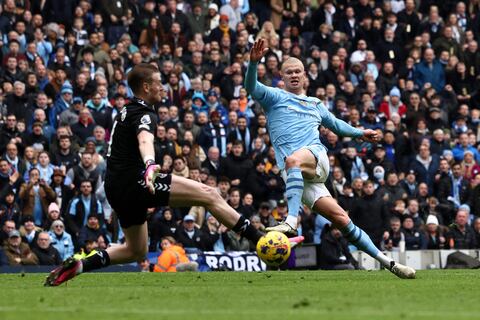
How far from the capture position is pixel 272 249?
1291cm

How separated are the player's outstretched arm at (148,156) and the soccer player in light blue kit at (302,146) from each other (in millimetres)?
2297

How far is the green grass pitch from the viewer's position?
9.58 m

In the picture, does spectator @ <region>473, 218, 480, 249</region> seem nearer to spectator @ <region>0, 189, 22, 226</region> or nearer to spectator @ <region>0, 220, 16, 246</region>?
spectator @ <region>0, 189, 22, 226</region>

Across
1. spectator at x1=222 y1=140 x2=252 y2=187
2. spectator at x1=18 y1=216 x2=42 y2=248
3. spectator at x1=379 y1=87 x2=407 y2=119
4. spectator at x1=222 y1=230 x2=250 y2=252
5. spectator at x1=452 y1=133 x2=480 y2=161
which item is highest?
→ spectator at x1=379 y1=87 x2=407 y2=119

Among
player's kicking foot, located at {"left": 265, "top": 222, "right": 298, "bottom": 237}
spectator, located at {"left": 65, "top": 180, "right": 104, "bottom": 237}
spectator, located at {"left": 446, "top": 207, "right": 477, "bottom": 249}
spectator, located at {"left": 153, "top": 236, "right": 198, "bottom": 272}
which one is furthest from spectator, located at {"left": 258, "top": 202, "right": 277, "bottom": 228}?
player's kicking foot, located at {"left": 265, "top": 222, "right": 298, "bottom": 237}

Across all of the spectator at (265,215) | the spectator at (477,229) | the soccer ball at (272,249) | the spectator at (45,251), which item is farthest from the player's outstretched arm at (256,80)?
the spectator at (477,229)

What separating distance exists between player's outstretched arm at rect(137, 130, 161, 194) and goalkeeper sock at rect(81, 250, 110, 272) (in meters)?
1.49

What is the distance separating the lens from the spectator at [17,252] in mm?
21266

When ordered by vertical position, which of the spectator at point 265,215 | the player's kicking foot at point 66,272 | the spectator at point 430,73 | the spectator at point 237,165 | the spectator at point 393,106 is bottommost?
the player's kicking foot at point 66,272

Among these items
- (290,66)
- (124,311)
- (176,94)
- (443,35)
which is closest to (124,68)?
(176,94)

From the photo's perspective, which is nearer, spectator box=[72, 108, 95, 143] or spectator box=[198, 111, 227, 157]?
spectator box=[72, 108, 95, 143]

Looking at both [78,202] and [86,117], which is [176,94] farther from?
[78,202]

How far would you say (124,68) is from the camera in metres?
26.5

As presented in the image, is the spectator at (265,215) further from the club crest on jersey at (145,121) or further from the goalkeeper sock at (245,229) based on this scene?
the club crest on jersey at (145,121)
